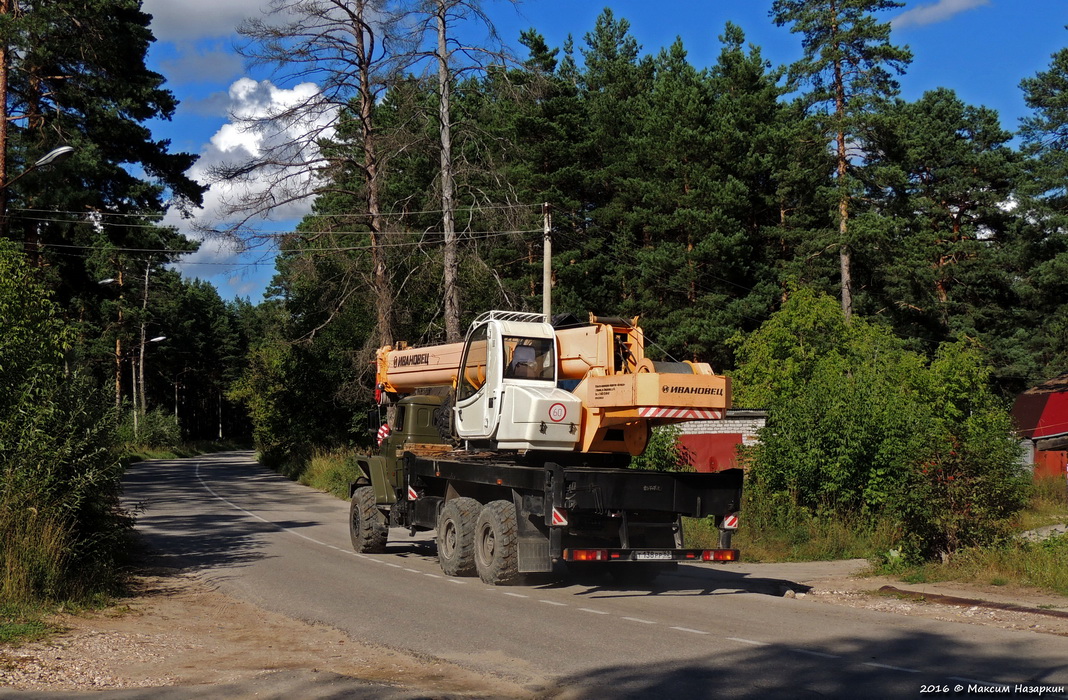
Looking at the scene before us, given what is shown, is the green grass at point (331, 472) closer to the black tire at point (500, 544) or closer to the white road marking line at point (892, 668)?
the black tire at point (500, 544)

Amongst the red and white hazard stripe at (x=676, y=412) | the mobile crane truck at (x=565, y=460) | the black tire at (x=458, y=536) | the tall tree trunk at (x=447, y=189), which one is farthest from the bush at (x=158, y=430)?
the red and white hazard stripe at (x=676, y=412)

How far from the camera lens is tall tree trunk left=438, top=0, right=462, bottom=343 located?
26.5 metres

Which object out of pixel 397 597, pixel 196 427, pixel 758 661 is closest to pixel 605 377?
pixel 397 597

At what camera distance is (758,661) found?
8695 mm

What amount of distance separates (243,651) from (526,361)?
6125mm

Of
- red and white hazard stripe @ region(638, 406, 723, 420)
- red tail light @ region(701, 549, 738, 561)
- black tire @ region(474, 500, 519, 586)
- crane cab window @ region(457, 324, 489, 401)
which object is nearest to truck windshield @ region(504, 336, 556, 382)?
crane cab window @ region(457, 324, 489, 401)

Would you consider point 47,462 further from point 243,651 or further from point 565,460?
point 565,460

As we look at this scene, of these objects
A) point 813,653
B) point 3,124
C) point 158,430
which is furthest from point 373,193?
point 158,430

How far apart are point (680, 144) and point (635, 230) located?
16.3 feet

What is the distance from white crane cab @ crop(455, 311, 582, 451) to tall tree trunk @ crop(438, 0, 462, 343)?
1127cm

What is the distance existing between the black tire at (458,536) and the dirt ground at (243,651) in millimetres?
3356

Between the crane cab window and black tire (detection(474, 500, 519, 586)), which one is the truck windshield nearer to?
the crane cab window

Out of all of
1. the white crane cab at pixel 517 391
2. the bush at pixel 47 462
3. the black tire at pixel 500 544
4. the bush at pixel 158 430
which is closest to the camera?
the bush at pixel 47 462

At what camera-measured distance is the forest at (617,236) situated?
17922mm
